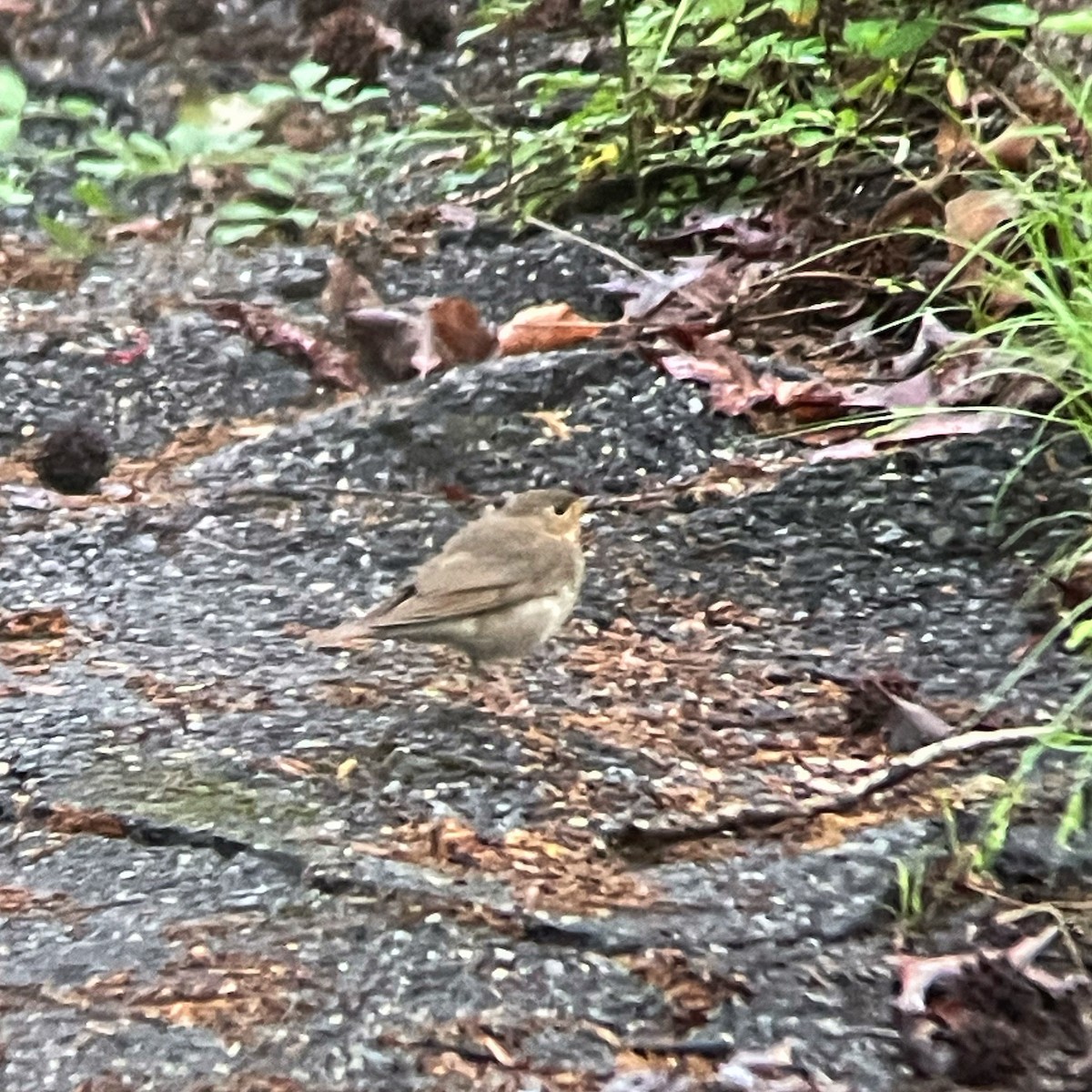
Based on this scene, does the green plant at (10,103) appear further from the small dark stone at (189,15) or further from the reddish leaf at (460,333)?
the small dark stone at (189,15)

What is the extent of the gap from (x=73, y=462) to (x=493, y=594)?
154 centimetres

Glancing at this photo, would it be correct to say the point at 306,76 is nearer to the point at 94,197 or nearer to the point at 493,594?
the point at 94,197

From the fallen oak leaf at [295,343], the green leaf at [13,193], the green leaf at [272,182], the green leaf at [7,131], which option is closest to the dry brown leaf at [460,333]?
the fallen oak leaf at [295,343]

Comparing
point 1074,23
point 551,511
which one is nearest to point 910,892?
point 551,511

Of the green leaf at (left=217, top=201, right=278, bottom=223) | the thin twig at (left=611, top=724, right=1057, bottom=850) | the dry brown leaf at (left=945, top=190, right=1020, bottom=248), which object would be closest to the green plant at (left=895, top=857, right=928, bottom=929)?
the thin twig at (left=611, top=724, right=1057, bottom=850)

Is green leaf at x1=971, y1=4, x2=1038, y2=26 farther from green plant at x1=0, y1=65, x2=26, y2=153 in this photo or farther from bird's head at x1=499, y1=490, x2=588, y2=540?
green plant at x1=0, y1=65, x2=26, y2=153

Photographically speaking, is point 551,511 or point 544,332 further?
point 544,332

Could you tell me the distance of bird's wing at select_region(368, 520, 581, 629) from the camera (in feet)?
11.2

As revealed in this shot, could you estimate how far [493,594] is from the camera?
3.54m

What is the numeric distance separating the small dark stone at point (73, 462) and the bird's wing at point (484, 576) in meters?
1.33

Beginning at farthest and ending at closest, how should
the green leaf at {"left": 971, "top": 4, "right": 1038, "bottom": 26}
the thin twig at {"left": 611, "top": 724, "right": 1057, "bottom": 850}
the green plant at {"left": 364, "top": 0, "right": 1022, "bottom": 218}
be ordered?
the green plant at {"left": 364, "top": 0, "right": 1022, "bottom": 218} < the green leaf at {"left": 971, "top": 4, "right": 1038, "bottom": 26} < the thin twig at {"left": 611, "top": 724, "right": 1057, "bottom": 850}

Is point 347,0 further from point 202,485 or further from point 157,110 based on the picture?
point 202,485

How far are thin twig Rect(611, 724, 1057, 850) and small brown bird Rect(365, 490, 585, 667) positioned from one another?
72 centimetres

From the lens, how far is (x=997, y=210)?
14.0ft
